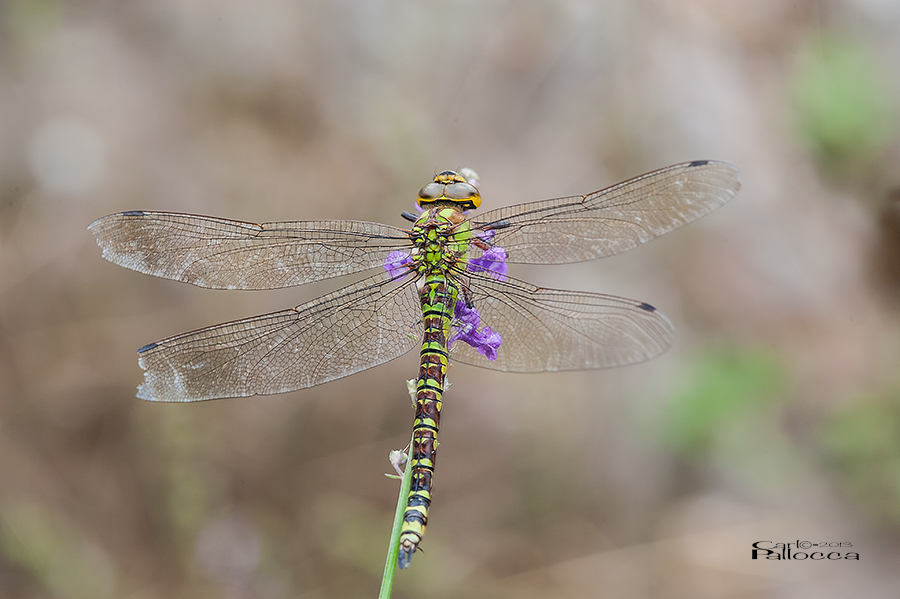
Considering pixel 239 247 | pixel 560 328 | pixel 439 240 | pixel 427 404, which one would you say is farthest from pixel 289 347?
pixel 560 328

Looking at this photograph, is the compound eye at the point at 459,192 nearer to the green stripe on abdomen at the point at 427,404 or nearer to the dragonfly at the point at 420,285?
the dragonfly at the point at 420,285

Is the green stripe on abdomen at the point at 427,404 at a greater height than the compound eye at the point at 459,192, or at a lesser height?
lesser

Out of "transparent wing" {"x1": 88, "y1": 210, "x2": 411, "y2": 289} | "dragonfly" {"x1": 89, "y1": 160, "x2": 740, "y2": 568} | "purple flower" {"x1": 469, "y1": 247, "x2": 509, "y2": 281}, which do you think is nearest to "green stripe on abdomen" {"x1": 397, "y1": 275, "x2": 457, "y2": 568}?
"dragonfly" {"x1": 89, "y1": 160, "x2": 740, "y2": 568}

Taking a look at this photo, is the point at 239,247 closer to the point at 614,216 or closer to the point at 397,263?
the point at 397,263

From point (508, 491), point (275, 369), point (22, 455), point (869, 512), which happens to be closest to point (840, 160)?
point (869, 512)

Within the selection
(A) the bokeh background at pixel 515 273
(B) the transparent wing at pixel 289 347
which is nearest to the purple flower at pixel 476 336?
(B) the transparent wing at pixel 289 347

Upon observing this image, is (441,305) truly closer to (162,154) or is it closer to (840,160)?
(162,154)

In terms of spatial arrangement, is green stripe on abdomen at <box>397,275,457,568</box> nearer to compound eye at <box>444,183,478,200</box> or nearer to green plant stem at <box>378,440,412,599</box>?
green plant stem at <box>378,440,412,599</box>
